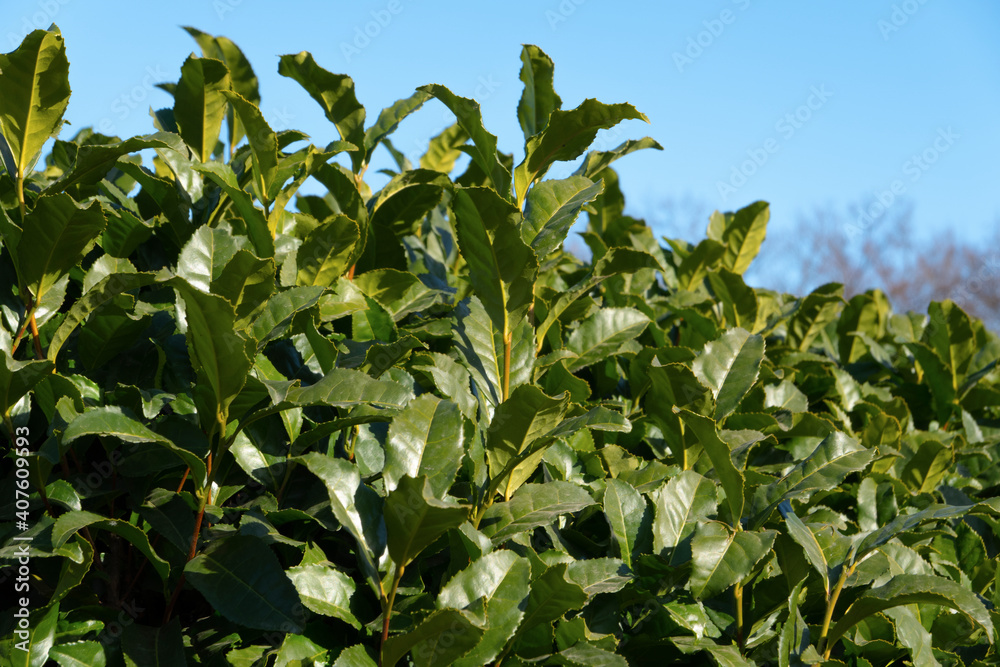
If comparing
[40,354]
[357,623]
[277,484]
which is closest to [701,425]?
[357,623]

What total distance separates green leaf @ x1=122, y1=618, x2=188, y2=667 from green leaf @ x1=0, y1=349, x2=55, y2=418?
0.49 m

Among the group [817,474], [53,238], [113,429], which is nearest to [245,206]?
[53,238]

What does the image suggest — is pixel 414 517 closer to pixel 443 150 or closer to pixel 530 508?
pixel 530 508

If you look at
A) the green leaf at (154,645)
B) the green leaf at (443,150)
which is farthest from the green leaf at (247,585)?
the green leaf at (443,150)

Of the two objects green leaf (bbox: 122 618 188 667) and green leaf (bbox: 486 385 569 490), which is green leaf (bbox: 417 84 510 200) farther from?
green leaf (bbox: 122 618 188 667)

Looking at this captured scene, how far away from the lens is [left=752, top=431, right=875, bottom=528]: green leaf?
1.62 m

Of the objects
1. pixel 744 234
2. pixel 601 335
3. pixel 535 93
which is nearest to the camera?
pixel 535 93

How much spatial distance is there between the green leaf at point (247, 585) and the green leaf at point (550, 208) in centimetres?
81

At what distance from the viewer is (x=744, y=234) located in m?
3.11

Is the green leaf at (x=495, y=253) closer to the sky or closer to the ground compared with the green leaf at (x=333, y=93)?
closer to the ground

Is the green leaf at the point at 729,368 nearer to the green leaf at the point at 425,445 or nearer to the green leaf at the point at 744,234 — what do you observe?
the green leaf at the point at 425,445

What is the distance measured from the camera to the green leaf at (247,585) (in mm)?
1336

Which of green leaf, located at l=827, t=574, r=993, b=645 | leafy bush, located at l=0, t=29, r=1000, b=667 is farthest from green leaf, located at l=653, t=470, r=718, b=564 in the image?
green leaf, located at l=827, t=574, r=993, b=645

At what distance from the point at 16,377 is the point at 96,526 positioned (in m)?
0.31
